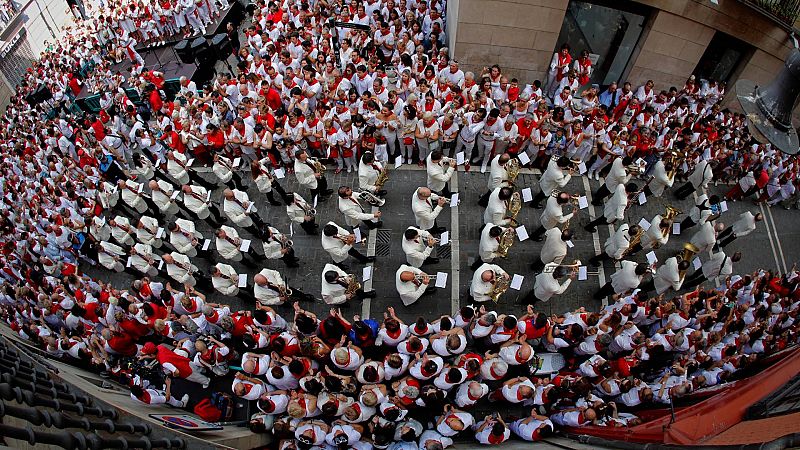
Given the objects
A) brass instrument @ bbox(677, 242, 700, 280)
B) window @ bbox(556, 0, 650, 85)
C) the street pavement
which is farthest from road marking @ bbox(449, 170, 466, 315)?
window @ bbox(556, 0, 650, 85)

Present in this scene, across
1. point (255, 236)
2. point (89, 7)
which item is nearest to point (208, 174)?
point (255, 236)

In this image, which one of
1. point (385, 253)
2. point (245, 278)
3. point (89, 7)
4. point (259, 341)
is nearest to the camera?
point (259, 341)

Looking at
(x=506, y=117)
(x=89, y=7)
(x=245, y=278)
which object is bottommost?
(x=245, y=278)

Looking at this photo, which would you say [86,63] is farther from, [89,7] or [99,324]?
[99,324]

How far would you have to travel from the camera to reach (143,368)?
28.5ft

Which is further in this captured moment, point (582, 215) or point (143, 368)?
point (582, 215)

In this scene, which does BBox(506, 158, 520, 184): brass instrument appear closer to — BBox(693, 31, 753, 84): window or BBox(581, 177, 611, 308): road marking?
BBox(581, 177, 611, 308): road marking

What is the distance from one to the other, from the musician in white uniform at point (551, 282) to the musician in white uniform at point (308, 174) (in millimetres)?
5947

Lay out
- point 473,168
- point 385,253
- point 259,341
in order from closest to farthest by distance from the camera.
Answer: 1. point 259,341
2. point 385,253
3. point 473,168

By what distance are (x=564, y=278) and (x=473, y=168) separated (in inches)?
192

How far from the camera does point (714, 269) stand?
33.0 feet

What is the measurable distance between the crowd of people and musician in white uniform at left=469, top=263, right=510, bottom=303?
85 mm

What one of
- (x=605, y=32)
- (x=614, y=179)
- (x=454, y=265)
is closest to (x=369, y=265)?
(x=454, y=265)

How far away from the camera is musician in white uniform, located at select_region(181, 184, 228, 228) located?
11008 mm
